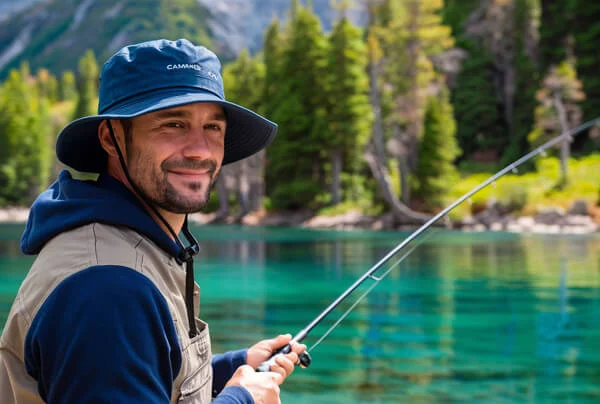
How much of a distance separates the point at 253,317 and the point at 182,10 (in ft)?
592

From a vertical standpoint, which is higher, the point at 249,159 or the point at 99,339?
the point at 249,159

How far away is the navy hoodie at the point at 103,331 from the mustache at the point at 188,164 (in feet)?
0.52

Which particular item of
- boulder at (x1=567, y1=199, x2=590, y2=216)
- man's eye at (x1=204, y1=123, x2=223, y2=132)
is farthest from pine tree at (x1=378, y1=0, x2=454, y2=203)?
man's eye at (x1=204, y1=123, x2=223, y2=132)

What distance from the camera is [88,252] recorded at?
4.47 feet

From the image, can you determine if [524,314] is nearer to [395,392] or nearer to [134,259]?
[395,392]

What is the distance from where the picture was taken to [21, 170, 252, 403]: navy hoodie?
1.27 meters

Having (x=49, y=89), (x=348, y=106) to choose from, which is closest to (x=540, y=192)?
(x=348, y=106)

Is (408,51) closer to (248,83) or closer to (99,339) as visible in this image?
(248,83)

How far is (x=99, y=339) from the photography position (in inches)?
49.9

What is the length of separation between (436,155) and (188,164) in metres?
30.8

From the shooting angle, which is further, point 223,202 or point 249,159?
point 223,202

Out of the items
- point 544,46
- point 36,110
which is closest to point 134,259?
point 544,46

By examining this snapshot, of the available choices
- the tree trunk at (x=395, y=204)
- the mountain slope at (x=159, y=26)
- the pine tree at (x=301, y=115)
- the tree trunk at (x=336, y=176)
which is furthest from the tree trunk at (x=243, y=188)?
the mountain slope at (x=159, y=26)

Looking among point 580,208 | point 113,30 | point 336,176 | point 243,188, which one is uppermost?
point 113,30
